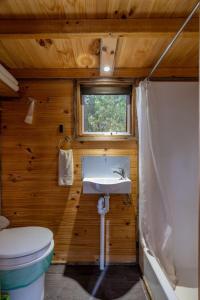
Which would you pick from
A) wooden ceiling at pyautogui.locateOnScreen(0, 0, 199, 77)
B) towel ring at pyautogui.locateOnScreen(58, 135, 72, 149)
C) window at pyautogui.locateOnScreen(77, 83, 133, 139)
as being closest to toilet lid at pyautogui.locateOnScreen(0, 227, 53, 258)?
towel ring at pyautogui.locateOnScreen(58, 135, 72, 149)

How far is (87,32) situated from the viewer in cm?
160

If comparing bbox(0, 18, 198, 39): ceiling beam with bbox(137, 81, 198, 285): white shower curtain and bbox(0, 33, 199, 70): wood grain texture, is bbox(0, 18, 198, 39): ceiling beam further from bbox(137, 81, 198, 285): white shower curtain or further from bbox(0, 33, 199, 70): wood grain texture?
bbox(137, 81, 198, 285): white shower curtain

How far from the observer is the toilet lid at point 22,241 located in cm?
164

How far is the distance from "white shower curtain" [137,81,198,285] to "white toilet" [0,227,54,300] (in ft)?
3.03

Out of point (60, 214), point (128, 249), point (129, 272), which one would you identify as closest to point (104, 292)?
point (129, 272)

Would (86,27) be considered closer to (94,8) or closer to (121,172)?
(94,8)

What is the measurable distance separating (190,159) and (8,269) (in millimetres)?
1698

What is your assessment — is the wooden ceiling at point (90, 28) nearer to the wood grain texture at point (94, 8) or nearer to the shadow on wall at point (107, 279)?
the wood grain texture at point (94, 8)

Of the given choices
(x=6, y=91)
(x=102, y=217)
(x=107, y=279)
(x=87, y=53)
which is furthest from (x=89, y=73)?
(x=107, y=279)

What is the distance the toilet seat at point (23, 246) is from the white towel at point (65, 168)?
0.57 meters

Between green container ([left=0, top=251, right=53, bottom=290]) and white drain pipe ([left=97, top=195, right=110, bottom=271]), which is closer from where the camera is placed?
green container ([left=0, top=251, right=53, bottom=290])

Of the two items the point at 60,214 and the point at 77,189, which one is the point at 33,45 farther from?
the point at 60,214

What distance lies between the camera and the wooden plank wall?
2.51 meters

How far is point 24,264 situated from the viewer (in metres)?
1.64
